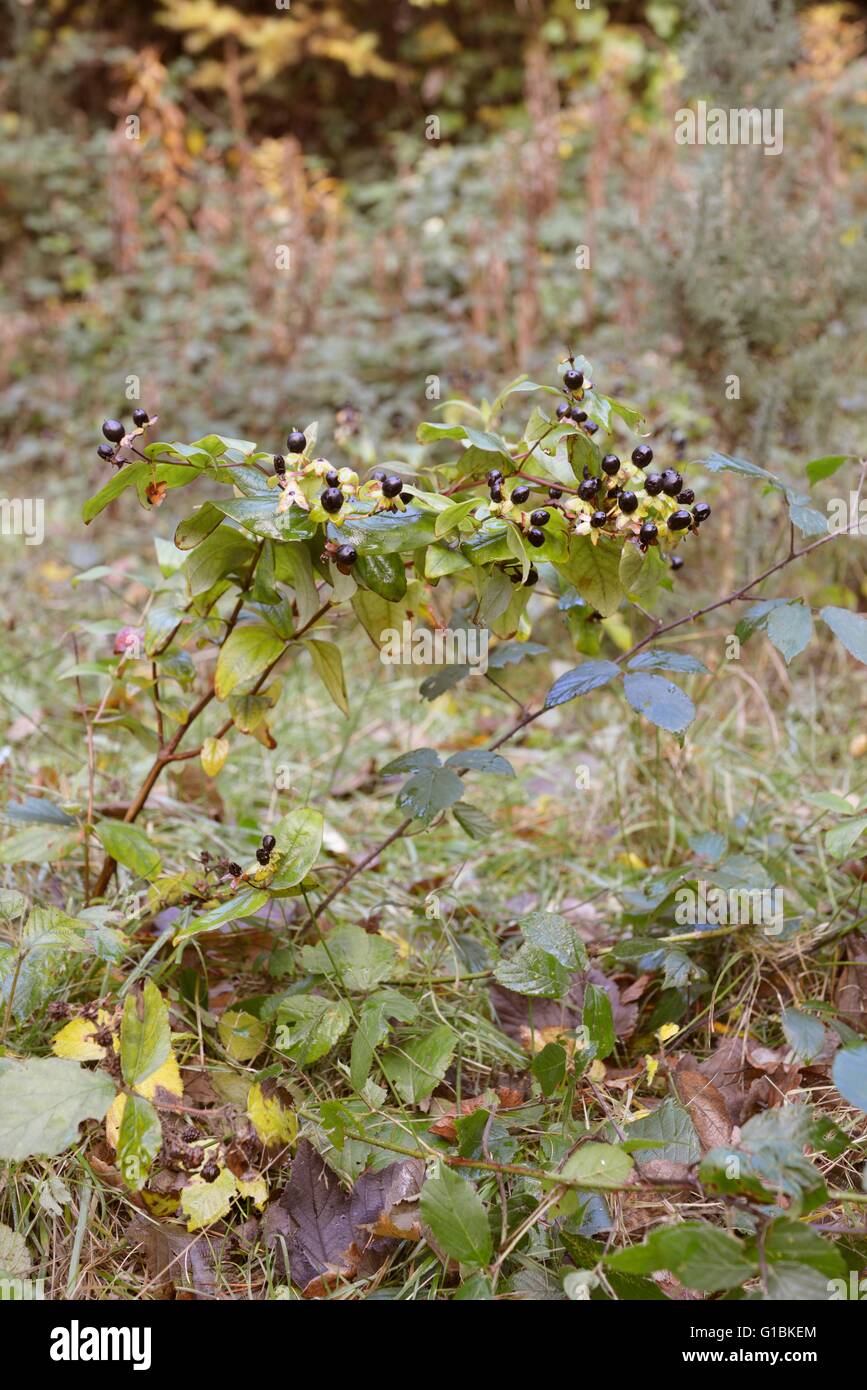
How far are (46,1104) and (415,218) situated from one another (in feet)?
16.9

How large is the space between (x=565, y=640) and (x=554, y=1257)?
182 centimetres

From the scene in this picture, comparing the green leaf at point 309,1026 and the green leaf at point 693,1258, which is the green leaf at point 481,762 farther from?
the green leaf at point 693,1258

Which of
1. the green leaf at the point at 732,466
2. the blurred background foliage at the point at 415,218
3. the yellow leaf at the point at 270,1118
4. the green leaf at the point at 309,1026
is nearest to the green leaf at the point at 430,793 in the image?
the green leaf at the point at 309,1026

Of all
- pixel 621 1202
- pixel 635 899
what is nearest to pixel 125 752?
pixel 635 899

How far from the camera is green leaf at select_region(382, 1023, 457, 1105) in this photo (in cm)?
118

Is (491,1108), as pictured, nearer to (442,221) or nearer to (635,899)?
(635,899)

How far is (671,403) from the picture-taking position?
9.81 feet

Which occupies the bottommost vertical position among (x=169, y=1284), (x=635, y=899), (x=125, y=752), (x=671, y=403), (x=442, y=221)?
(x=169, y=1284)

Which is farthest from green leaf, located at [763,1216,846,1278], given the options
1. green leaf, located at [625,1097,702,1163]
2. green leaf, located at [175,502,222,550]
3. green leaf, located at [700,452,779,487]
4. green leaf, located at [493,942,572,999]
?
green leaf, located at [175,502,222,550]

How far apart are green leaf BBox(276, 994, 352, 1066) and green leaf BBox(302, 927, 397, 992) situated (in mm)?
35

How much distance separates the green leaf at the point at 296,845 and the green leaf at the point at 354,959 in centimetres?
14

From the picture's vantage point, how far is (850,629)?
3.67 ft

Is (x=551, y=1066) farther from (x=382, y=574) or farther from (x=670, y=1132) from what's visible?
(x=382, y=574)

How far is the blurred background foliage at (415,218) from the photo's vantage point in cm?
283
